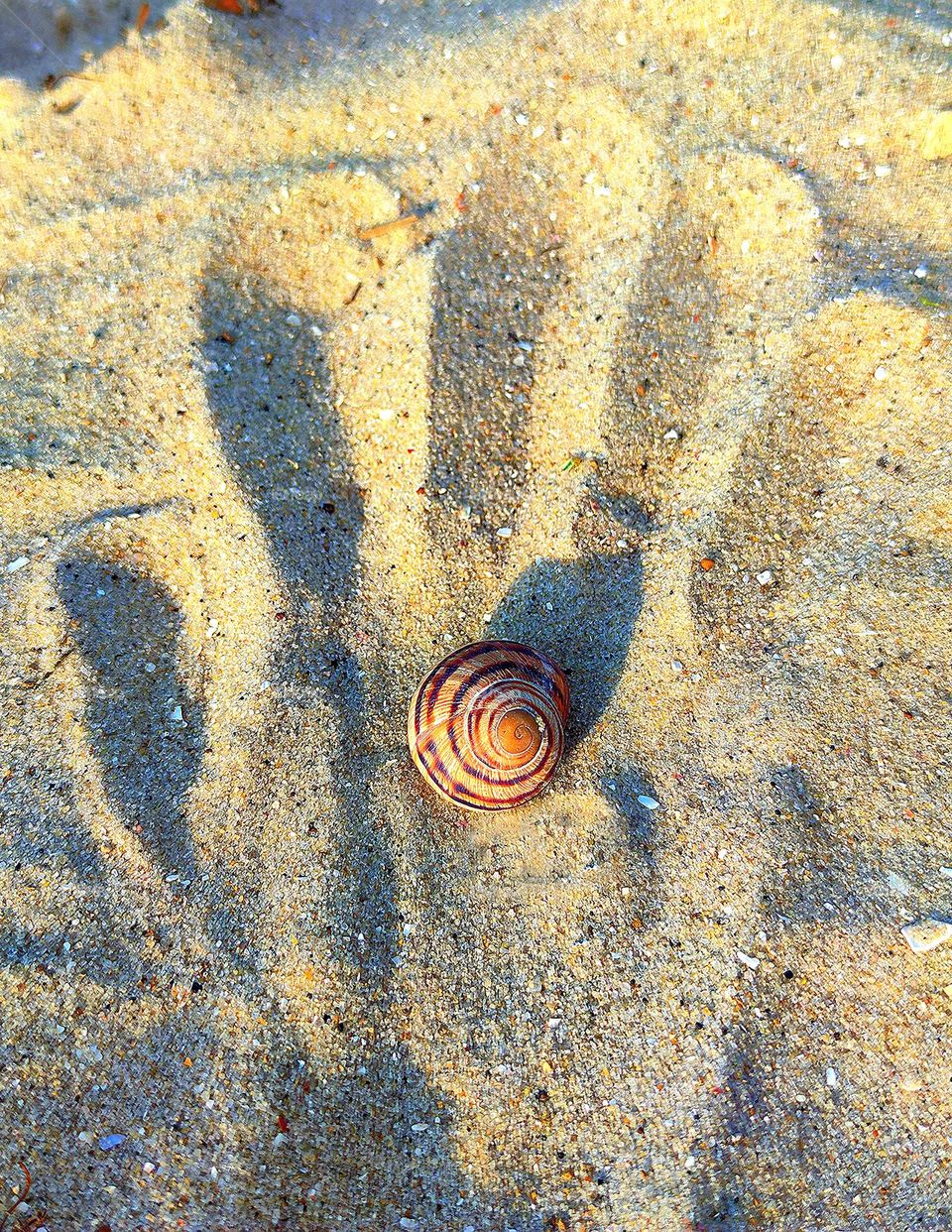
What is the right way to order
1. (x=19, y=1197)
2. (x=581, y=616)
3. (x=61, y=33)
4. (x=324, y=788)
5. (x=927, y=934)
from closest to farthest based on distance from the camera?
(x=19, y=1197), (x=927, y=934), (x=324, y=788), (x=581, y=616), (x=61, y=33)

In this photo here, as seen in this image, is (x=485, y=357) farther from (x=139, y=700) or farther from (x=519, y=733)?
(x=139, y=700)

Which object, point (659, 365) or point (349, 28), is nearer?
point (659, 365)

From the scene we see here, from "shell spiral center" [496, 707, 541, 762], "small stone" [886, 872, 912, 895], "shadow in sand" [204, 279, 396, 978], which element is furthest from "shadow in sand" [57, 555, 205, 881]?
"small stone" [886, 872, 912, 895]

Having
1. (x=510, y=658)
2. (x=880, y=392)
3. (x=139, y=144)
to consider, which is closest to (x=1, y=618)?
(x=510, y=658)

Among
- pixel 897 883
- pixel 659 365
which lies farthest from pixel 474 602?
pixel 897 883

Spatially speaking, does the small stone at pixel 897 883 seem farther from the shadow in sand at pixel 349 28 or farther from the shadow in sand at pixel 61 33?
the shadow in sand at pixel 61 33

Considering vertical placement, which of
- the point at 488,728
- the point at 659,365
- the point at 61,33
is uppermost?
the point at 61,33

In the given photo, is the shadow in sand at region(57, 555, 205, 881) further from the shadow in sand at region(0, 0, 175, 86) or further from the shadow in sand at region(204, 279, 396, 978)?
the shadow in sand at region(0, 0, 175, 86)

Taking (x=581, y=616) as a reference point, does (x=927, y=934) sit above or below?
below

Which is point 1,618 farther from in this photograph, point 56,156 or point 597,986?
point 597,986
